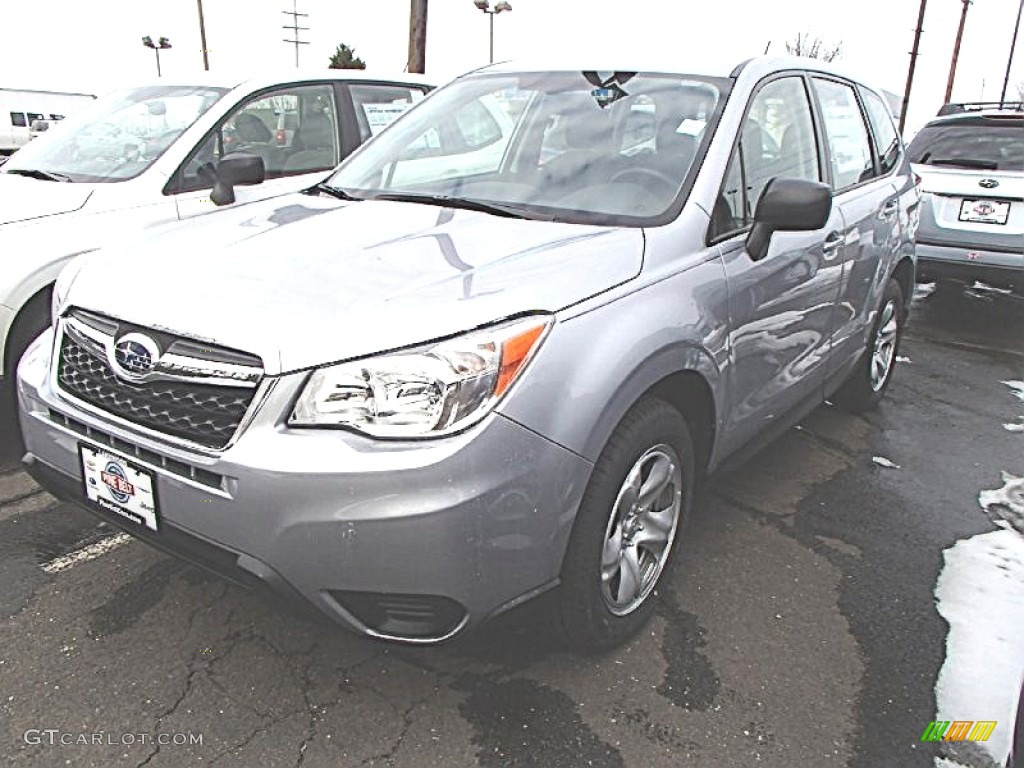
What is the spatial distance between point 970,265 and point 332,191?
5.54 m

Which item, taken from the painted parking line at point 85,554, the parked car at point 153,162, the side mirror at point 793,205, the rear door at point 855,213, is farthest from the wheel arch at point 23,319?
the rear door at point 855,213

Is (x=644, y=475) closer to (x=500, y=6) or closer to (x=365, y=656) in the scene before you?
(x=365, y=656)

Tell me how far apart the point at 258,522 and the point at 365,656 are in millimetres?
783

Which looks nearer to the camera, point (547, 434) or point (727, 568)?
point (547, 434)

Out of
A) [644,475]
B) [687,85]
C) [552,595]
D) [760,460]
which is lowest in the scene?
[760,460]

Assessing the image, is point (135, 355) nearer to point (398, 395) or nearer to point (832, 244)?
point (398, 395)

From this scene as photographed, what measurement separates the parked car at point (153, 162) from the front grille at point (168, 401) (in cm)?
176

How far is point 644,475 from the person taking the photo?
2.54 m

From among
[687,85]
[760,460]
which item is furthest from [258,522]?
[760,460]

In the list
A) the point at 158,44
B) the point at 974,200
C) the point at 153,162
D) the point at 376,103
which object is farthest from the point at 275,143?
the point at 158,44

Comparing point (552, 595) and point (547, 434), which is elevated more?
point (547, 434)

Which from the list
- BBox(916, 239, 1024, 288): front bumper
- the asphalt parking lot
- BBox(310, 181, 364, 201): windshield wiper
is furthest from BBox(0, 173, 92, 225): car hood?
BBox(916, 239, 1024, 288): front bumper

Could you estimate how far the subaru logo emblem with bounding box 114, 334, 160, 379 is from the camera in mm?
2111

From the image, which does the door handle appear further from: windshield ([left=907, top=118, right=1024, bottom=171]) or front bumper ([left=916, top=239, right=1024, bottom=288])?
windshield ([left=907, top=118, right=1024, bottom=171])
